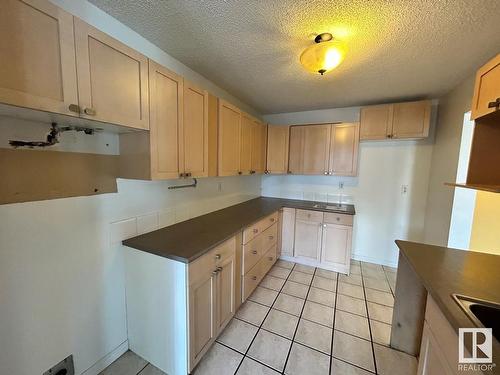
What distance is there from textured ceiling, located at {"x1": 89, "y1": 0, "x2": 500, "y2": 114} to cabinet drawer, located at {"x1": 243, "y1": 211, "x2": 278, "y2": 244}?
156cm

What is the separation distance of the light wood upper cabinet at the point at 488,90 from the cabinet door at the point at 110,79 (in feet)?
6.02

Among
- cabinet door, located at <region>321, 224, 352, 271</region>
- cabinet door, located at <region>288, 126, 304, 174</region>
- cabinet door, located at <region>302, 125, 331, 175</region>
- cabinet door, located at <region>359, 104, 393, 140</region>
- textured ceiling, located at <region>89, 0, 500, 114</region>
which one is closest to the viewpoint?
textured ceiling, located at <region>89, 0, 500, 114</region>

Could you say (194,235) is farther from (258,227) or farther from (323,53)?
(323,53)

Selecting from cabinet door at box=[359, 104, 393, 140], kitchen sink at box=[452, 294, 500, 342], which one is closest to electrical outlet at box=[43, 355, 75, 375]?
kitchen sink at box=[452, 294, 500, 342]

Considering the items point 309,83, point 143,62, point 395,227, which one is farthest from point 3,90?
point 395,227

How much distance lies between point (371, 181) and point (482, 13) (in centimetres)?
214

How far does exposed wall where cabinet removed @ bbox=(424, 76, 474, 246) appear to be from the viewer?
209 cm

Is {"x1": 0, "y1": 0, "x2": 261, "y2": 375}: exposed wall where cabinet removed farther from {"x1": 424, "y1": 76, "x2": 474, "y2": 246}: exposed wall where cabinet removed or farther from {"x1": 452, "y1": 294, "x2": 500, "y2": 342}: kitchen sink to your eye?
{"x1": 424, "y1": 76, "x2": 474, "y2": 246}: exposed wall where cabinet removed

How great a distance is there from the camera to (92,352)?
55.7 inches

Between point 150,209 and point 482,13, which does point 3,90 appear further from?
point 482,13

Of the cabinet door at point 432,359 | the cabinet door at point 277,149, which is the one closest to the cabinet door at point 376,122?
the cabinet door at point 277,149

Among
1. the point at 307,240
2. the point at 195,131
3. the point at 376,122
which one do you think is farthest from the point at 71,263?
the point at 376,122

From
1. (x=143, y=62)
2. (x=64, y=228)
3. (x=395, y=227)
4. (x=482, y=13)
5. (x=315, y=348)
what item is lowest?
(x=315, y=348)

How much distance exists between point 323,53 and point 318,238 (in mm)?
2294
